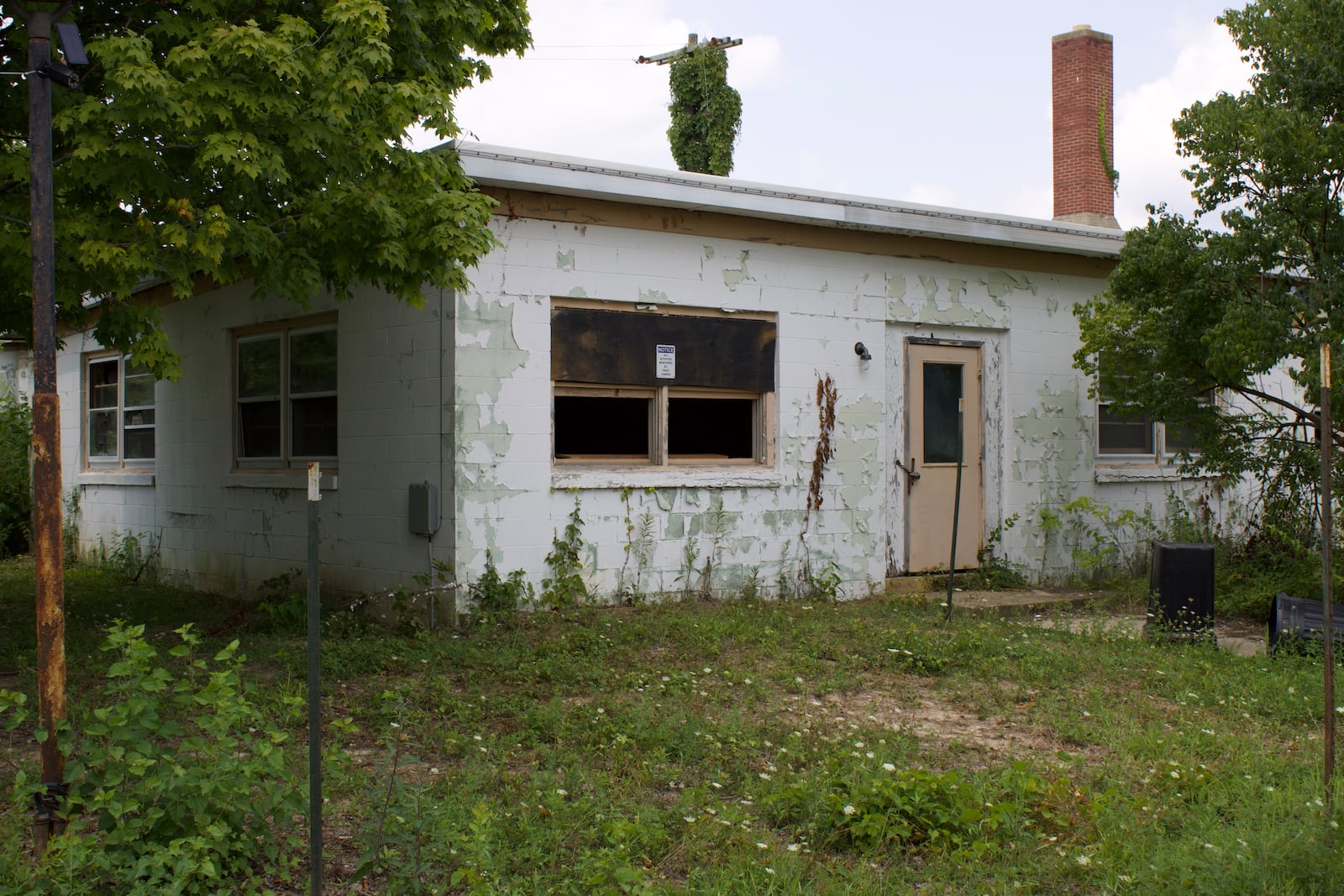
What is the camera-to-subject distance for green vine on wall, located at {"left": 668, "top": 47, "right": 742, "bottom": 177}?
29.9m

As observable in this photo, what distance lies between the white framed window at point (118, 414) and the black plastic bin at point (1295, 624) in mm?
Answer: 11426

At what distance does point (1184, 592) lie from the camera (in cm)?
850

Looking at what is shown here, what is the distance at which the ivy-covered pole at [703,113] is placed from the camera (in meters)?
29.9

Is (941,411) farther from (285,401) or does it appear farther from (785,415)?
(285,401)

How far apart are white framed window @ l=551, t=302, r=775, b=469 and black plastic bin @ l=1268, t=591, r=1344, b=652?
13.8 feet

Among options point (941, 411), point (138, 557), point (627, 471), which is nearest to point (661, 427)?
point (627, 471)

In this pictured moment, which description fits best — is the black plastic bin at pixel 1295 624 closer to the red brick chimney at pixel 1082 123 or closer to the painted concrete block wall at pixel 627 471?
the painted concrete block wall at pixel 627 471

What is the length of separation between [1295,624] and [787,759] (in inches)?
175

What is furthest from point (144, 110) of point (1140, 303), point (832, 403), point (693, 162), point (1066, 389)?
point (693, 162)

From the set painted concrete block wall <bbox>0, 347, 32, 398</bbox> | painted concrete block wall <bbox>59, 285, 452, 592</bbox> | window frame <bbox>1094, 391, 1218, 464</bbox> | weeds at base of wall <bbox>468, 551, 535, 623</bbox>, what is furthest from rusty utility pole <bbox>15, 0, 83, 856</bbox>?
painted concrete block wall <bbox>0, 347, 32, 398</bbox>

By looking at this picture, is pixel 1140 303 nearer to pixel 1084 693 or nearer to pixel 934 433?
pixel 934 433

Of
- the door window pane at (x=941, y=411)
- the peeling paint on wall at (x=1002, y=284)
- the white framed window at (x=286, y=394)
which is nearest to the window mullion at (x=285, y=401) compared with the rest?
the white framed window at (x=286, y=394)

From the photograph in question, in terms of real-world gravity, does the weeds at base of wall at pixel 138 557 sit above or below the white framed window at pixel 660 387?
below

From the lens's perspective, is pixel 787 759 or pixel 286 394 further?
pixel 286 394
